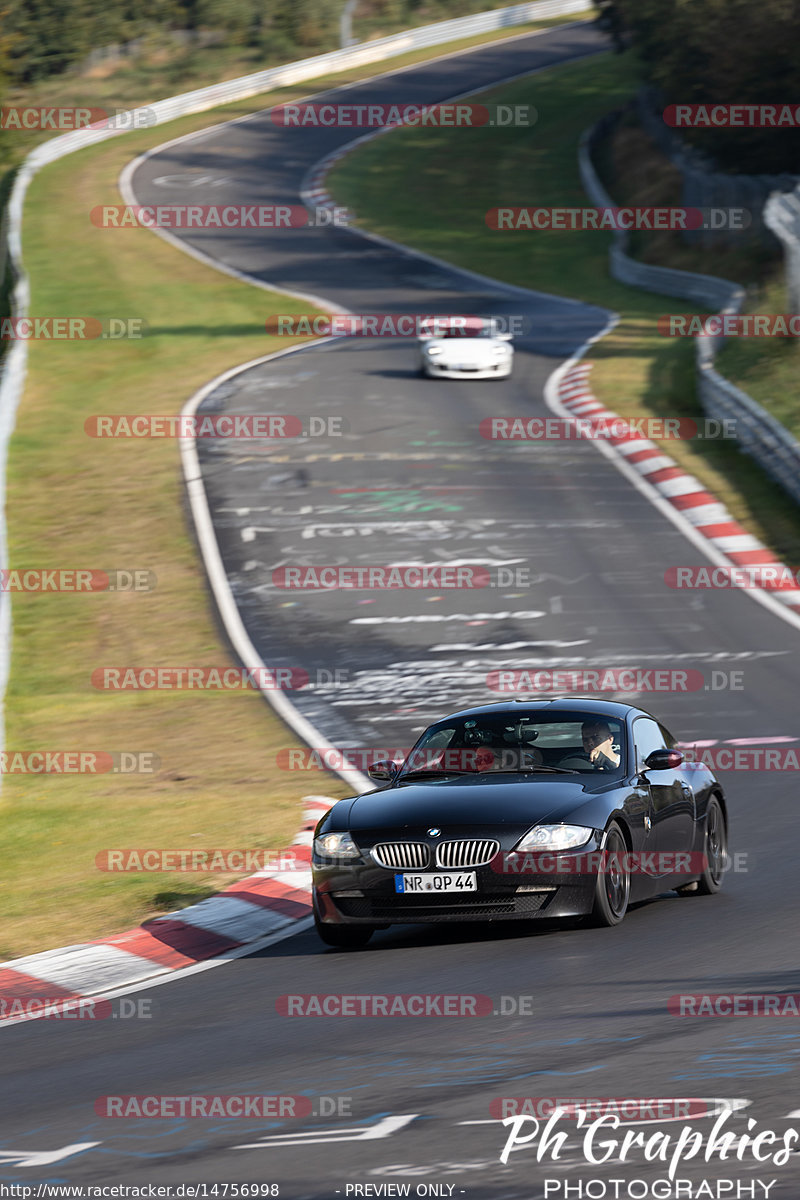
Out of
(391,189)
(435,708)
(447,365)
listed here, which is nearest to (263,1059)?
(435,708)

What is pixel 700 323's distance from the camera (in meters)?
39.2

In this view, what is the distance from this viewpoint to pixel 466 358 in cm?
3384

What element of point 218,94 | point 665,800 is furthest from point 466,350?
point 218,94

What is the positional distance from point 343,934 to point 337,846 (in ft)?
1.61

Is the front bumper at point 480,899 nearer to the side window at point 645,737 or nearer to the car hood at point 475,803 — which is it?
the car hood at point 475,803

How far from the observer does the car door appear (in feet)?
33.8

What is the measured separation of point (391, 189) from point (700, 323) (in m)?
23.9

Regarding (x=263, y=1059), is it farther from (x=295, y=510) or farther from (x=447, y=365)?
(x=447, y=365)

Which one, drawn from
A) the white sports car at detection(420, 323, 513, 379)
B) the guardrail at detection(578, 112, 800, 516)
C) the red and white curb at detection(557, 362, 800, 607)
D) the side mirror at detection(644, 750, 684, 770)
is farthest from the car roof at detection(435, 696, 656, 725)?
the white sports car at detection(420, 323, 513, 379)

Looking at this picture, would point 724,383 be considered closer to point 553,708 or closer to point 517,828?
point 553,708

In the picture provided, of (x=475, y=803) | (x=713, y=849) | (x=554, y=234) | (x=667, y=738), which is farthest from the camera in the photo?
(x=554, y=234)

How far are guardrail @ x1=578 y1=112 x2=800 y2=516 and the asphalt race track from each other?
6.50 feet

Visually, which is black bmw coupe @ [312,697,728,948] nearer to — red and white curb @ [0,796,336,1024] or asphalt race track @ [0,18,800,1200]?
asphalt race track @ [0,18,800,1200]

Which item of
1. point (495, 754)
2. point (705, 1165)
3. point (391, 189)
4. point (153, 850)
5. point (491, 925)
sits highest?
point (705, 1165)
